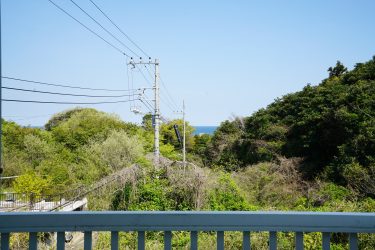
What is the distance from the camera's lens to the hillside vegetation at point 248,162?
38.7ft

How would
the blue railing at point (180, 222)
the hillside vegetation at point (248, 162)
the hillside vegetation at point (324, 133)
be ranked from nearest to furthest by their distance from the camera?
the blue railing at point (180, 222) < the hillside vegetation at point (248, 162) < the hillside vegetation at point (324, 133)

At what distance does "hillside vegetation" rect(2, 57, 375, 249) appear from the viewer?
11789 mm

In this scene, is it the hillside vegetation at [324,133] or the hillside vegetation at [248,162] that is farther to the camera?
the hillside vegetation at [324,133]

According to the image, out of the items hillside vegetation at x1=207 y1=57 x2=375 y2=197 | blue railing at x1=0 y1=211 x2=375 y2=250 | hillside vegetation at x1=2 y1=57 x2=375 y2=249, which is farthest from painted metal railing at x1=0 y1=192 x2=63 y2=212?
blue railing at x1=0 y1=211 x2=375 y2=250

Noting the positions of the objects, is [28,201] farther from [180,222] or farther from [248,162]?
[180,222]

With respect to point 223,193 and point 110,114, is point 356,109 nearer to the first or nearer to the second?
point 223,193

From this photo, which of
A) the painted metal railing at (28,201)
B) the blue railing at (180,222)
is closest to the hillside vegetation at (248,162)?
the painted metal railing at (28,201)

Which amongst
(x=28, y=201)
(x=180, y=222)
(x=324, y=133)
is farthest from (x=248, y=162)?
(x=180, y=222)

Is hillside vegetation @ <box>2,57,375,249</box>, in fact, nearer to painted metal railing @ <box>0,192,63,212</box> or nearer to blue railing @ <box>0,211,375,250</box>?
painted metal railing @ <box>0,192,63,212</box>

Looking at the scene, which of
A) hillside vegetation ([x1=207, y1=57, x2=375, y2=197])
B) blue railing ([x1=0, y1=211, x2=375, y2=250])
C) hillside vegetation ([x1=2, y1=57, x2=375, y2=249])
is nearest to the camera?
blue railing ([x1=0, y1=211, x2=375, y2=250])

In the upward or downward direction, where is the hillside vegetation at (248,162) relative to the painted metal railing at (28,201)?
upward

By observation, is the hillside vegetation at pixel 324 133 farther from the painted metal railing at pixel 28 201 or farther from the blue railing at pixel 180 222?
the blue railing at pixel 180 222

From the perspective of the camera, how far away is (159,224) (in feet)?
4.43

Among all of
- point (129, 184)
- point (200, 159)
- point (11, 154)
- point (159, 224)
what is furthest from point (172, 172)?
point (200, 159)
